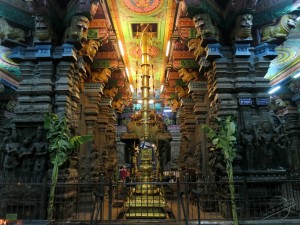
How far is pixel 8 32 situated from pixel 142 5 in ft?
13.6

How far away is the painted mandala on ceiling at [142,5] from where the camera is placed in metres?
8.00

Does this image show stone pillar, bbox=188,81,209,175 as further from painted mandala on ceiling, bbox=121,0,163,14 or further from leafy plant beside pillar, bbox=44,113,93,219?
leafy plant beside pillar, bbox=44,113,93,219

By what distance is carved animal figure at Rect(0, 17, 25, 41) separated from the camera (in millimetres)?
6555

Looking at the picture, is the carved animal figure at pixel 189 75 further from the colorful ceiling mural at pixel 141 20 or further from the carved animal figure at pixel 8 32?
the carved animal figure at pixel 8 32

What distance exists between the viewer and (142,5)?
8141 mm

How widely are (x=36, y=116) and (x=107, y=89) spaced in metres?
6.08

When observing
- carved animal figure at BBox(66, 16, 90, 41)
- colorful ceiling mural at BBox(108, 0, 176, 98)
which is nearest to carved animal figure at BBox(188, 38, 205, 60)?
colorful ceiling mural at BBox(108, 0, 176, 98)

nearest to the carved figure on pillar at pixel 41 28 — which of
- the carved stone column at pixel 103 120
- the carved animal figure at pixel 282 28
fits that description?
the carved stone column at pixel 103 120

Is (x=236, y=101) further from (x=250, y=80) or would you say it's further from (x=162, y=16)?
(x=162, y=16)

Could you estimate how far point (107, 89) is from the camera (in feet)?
39.4

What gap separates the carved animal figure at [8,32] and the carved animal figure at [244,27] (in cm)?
590

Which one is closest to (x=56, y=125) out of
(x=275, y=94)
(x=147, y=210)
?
(x=147, y=210)

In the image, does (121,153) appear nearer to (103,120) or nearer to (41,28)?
(103,120)

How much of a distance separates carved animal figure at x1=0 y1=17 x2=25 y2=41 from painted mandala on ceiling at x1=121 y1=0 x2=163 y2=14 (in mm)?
3340
